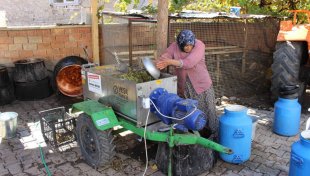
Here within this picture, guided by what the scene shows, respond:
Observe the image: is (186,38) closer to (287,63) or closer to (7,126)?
(287,63)

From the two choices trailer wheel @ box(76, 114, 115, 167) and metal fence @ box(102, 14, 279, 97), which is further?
metal fence @ box(102, 14, 279, 97)

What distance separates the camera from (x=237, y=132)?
13.2 ft

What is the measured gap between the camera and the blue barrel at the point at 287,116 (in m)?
4.91

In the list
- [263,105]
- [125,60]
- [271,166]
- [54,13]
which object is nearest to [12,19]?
[54,13]

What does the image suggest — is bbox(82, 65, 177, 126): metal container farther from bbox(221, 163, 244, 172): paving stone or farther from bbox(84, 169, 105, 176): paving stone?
bbox(221, 163, 244, 172): paving stone

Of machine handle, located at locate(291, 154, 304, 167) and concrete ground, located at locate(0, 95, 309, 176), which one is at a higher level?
machine handle, located at locate(291, 154, 304, 167)

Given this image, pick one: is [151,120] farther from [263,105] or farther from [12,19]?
[12,19]

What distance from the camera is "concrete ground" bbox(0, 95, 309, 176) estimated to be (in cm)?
408

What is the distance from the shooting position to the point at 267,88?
797cm

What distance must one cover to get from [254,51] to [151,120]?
5042mm

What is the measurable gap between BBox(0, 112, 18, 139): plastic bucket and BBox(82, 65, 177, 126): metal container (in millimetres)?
1528

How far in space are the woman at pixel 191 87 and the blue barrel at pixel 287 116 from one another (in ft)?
3.79

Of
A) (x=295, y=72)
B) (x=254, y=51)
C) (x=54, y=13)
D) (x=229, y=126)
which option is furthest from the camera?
(x=54, y=13)

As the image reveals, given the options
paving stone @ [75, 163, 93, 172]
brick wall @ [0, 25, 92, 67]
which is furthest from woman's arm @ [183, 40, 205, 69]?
brick wall @ [0, 25, 92, 67]
